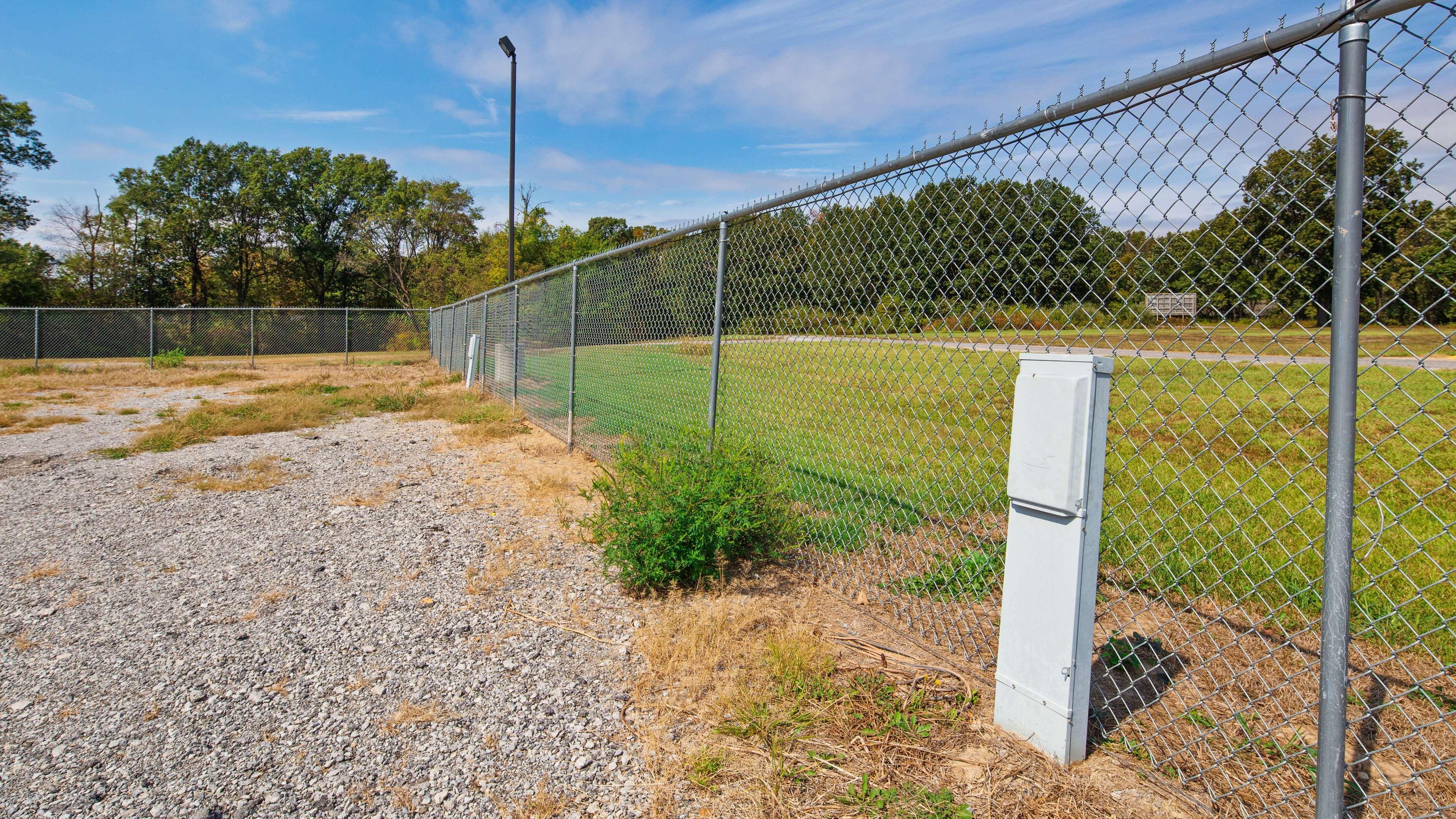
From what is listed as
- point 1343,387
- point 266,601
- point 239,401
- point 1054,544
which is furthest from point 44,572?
point 239,401

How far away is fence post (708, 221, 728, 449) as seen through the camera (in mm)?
4312

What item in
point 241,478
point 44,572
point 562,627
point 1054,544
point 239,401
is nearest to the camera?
point 1054,544

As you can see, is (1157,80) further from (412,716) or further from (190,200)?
(190,200)

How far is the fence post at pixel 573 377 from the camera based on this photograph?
696 centimetres

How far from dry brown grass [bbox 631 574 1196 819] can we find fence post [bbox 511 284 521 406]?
Result: 290 inches

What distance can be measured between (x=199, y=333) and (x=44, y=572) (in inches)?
975

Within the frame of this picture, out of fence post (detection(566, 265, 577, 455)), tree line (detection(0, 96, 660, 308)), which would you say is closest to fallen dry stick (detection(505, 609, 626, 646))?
fence post (detection(566, 265, 577, 455))

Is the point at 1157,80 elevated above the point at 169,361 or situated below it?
above

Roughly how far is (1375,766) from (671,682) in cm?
230

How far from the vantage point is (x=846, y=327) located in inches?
150

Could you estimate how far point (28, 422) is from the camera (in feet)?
31.7

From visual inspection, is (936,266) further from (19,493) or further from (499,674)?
(19,493)

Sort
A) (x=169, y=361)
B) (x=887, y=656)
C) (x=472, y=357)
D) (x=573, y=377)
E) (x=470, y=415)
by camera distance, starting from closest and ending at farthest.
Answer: (x=887, y=656) → (x=573, y=377) → (x=470, y=415) → (x=472, y=357) → (x=169, y=361)

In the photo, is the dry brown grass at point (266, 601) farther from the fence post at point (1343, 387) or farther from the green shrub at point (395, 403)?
the green shrub at point (395, 403)
